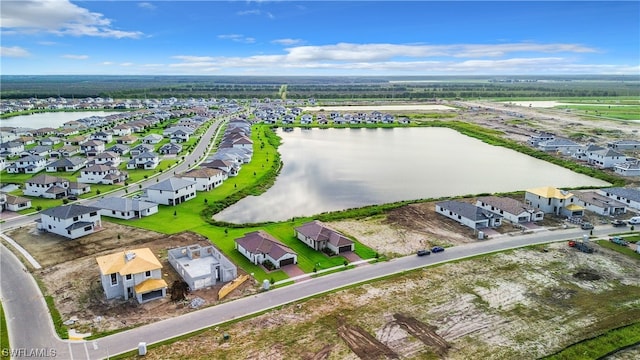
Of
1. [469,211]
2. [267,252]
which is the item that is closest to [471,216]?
[469,211]

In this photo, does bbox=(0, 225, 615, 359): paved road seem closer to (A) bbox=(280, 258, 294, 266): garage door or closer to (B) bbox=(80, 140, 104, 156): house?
(A) bbox=(280, 258, 294, 266): garage door

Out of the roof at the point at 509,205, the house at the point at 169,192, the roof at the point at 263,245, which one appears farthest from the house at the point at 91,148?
the roof at the point at 509,205

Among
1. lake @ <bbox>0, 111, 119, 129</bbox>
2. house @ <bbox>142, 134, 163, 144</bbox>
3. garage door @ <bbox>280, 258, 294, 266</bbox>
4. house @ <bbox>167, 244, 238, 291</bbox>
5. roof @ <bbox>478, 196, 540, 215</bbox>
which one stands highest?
lake @ <bbox>0, 111, 119, 129</bbox>

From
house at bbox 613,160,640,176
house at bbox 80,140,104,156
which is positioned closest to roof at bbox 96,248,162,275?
house at bbox 80,140,104,156

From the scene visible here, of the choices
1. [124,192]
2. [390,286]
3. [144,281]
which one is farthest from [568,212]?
[124,192]

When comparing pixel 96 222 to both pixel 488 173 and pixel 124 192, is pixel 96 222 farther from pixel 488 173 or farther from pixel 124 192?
pixel 488 173

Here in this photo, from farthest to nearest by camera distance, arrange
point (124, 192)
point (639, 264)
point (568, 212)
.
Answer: point (124, 192) < point (568, 212) < point (639, 264)
